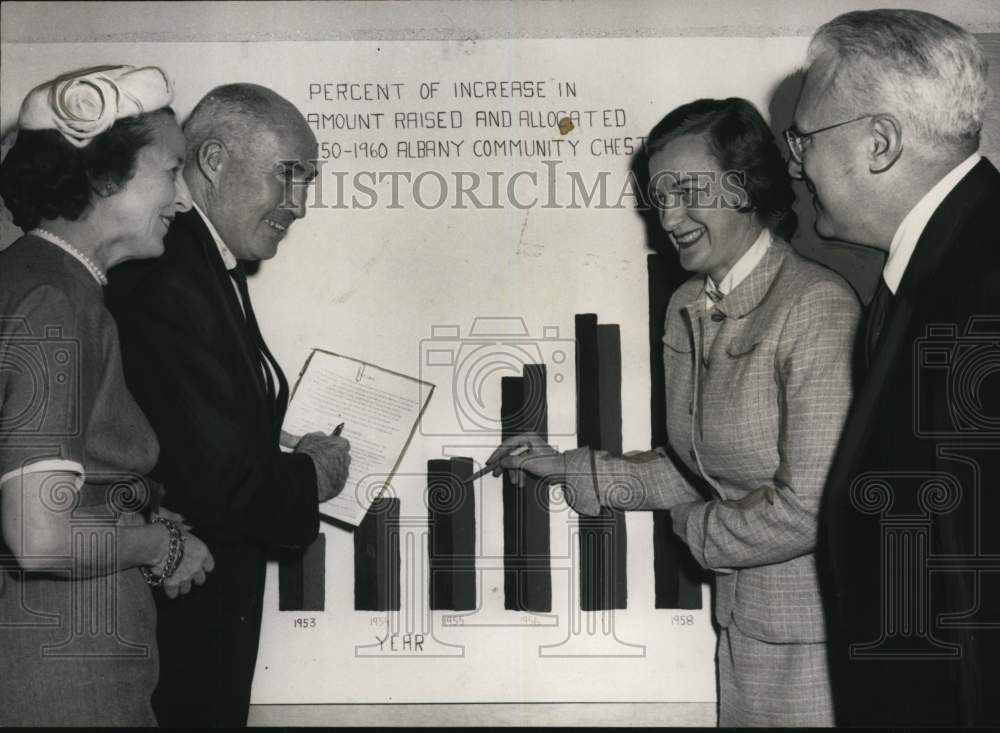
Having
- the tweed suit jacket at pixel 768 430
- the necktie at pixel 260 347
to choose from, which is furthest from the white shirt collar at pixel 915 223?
the necktie at pixel 260 347

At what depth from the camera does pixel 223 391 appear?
9.25ft

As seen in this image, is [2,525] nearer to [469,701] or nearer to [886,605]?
[469,701]

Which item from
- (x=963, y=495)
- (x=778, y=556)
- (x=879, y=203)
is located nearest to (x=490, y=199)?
(x=879, y=203)

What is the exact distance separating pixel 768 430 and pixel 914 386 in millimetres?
337

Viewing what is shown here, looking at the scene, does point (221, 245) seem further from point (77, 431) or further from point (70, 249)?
point (77, 431)

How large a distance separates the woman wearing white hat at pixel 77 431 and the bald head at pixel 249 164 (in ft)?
0.83

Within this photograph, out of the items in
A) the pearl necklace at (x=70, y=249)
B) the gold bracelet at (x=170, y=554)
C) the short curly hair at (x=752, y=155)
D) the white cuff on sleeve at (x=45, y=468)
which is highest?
the short curly hair at (x=752, y=155)

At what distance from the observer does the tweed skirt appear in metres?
2.70

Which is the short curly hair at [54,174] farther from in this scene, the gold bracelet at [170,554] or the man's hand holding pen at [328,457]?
the man's hand holding pen at [328,457]

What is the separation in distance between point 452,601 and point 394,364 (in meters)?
0.64

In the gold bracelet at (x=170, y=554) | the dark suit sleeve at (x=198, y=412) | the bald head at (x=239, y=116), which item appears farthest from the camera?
the bald head at (x=239, y=116)

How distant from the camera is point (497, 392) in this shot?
10.1 ft

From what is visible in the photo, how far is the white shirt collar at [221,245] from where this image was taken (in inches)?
114

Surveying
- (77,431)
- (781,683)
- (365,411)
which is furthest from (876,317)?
(77,431)
